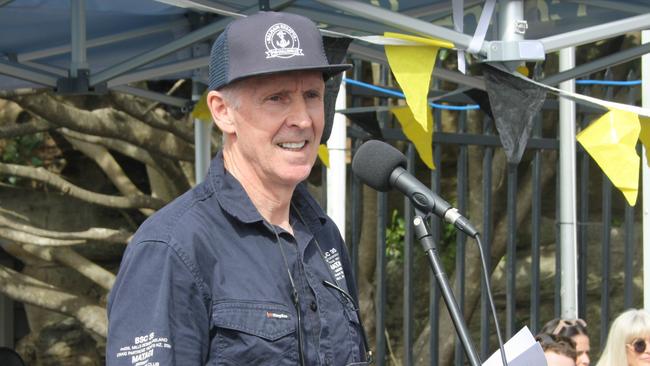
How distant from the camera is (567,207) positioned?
586cm

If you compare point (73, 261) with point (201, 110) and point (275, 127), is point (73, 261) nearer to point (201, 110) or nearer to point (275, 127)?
point (201, 110)

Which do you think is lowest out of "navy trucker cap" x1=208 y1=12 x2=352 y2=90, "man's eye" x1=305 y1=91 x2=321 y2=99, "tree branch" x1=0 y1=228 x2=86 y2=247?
"tree branch" x1=0 y1=228 x2=86 y2=247

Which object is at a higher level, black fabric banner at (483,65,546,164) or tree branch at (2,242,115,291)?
black fabric banner at (483,65,546,164)

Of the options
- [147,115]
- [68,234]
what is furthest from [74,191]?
[147,115]

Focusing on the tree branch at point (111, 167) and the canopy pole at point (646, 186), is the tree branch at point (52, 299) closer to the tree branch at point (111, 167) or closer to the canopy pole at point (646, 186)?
the tree branch at point (111, 167)

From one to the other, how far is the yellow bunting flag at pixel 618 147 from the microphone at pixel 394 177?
1142 mm

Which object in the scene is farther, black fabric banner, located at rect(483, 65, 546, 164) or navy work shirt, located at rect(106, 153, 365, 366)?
black fabric banner, located at rect(483, 65, 546, 164)

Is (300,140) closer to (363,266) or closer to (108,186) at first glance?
(363,266)

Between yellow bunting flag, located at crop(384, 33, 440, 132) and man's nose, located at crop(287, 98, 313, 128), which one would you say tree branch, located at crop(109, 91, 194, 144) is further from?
man's nose, located at crop(287, 98, 313, 128)

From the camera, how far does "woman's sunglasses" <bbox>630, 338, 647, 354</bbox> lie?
4789mm

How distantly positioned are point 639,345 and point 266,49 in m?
3.35

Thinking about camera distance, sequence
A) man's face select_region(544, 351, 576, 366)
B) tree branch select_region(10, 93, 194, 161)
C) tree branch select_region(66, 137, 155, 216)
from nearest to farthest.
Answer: man's face select_region(544, 351, 576, 366) → tree branch select_region(10, 93, 194, 161) → tree branch select_region(66, 137, 155, 216)

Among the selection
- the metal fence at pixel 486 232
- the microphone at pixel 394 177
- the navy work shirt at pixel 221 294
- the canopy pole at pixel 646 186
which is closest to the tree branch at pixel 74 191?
the metal fence at pixel 486 232

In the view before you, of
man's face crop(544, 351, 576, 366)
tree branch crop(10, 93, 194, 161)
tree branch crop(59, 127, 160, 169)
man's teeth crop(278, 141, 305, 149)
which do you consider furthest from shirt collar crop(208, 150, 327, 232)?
tree branch crop(59, 127, 160, 169)
